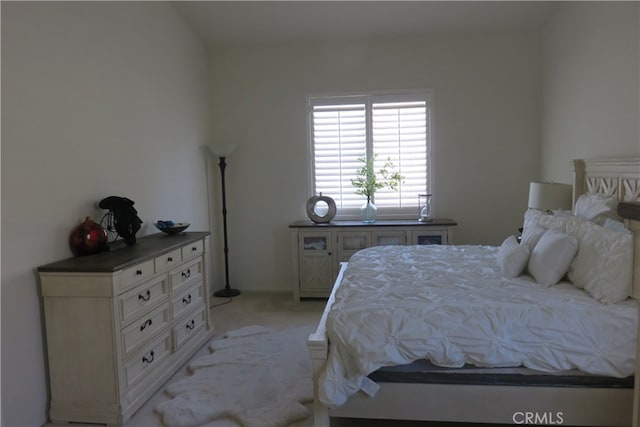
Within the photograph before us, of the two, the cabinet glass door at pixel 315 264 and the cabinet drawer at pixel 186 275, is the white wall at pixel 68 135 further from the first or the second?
the cabinet glass door at pixel 315 264

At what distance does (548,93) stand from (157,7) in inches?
156

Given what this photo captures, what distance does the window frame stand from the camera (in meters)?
5.03

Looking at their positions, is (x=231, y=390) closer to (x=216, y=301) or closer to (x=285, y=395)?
(x=285, y=395)

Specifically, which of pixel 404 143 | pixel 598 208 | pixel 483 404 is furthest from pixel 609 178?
pixel 404 143

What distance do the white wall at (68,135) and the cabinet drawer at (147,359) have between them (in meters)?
0.46

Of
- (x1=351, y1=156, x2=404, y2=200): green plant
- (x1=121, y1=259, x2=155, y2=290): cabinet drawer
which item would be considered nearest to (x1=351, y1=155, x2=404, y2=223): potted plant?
(x1=351, y1=156, x2=404, y2=200): green plant

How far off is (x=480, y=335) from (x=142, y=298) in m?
2.01

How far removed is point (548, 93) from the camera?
15.2 feet

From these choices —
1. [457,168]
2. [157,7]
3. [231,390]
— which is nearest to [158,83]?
[157,7]

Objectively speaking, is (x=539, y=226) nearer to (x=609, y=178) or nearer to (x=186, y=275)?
(x=609, y=178)

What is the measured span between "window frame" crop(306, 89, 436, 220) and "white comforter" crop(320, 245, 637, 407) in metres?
2.77

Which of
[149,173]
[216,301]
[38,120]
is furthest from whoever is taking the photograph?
[216,301]

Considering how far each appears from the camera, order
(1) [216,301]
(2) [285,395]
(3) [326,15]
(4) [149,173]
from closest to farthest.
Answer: (2) [285,395]
(4) [149,173]
(3) [326,15]
(1) [216,301]

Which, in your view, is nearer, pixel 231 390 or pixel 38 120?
pixel 38 120
